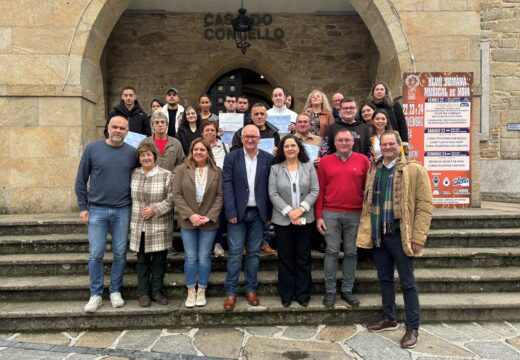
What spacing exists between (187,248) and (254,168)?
38.1 inches

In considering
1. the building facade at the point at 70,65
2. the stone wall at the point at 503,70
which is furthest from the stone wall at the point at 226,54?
the building facade at the point at 70,65

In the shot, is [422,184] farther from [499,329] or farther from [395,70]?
[395,70]

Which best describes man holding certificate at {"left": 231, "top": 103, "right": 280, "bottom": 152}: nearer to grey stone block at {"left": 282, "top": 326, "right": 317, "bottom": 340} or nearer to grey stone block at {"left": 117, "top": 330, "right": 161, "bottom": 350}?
grey stone block at {"left": 282, "top": 326, "right": 317, "bottom": 340}

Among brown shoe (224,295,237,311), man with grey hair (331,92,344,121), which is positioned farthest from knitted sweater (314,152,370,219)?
man with grey hair (331,92,344,121)

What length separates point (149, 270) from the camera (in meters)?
3.59

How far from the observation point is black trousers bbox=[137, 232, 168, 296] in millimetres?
3521

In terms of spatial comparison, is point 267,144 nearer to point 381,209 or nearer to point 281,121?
point 281,121

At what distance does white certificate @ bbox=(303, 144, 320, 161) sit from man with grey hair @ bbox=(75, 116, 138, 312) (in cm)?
172

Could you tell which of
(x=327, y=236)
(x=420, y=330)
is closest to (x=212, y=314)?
(x=327, y=236)

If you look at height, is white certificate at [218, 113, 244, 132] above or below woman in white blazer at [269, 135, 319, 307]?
above

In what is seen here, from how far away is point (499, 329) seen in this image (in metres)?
3.44

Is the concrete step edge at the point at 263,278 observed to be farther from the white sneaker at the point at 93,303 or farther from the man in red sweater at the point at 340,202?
the man in red sweater at the point at 340,202

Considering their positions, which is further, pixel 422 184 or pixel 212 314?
pixel 212 314

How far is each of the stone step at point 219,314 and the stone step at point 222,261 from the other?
480 mm
